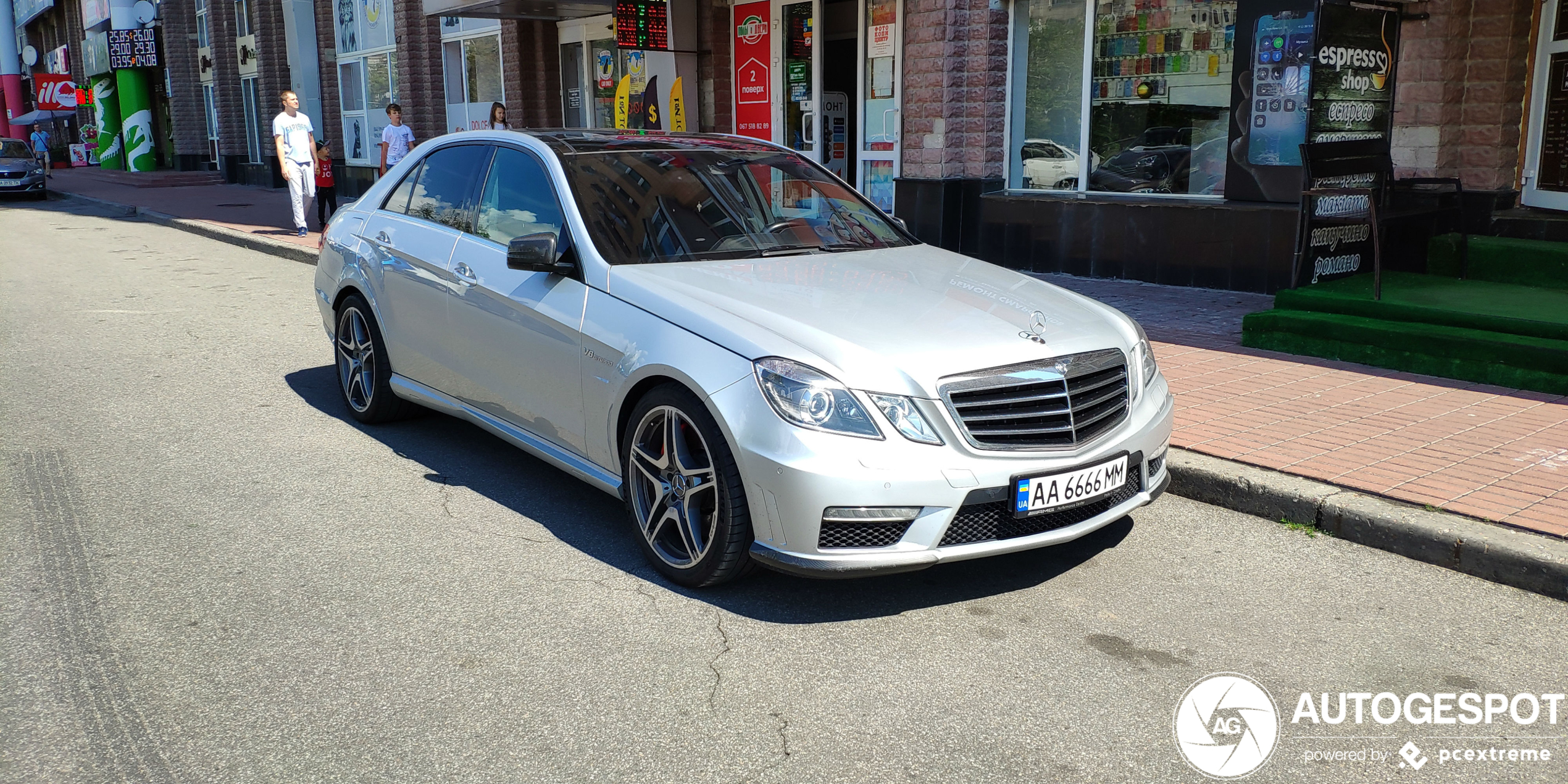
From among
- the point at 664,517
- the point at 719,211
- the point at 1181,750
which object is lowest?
the point at 1181,750

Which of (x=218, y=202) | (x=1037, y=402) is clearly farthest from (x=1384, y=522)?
(x=218, y=202)

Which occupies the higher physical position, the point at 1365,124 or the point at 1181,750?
the point at 1365,124

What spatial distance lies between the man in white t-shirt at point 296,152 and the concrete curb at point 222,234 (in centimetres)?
71

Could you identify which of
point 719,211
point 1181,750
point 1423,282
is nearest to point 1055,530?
point 1181,750

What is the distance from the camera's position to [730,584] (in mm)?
4230

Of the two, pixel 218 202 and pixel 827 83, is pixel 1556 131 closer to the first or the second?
pixel 827 83

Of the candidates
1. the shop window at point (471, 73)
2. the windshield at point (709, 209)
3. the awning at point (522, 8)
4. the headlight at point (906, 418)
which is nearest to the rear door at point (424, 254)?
the windshield at point (709, 209)

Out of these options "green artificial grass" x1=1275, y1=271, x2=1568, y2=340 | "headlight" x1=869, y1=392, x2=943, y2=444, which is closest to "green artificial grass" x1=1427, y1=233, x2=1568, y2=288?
"green artificial grass" x1=1275, y1=271, x2=1568, y2=340

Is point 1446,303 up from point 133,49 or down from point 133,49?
down

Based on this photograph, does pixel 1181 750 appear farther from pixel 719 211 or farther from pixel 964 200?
pixel 964 200

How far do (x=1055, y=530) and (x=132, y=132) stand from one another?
4678 centimetres

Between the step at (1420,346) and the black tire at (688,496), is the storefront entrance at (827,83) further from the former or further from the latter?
the black tire at (688,496)

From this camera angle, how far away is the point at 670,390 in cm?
416

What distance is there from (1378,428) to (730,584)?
3.65 m
